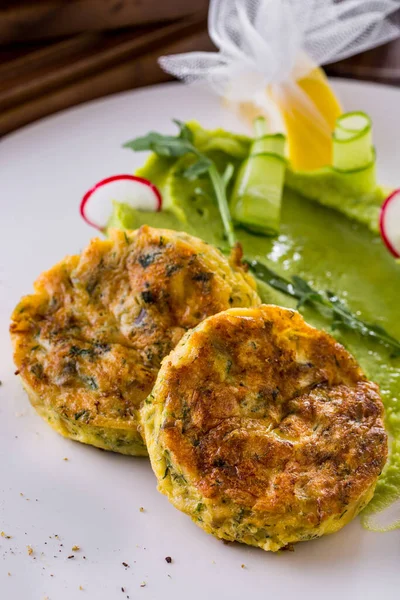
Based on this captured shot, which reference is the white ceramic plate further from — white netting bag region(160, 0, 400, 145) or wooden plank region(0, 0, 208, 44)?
wooden plank region(0, 0, 208, 44)

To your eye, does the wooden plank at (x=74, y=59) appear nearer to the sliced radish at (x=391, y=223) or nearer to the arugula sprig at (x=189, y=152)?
the arugula sprig at (x=189, y=152)

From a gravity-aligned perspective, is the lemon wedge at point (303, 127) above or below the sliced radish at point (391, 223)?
above

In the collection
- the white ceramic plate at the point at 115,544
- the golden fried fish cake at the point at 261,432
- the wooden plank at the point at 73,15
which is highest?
the wooden plank at the point at 73,15

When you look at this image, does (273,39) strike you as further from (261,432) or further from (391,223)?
(261,432)

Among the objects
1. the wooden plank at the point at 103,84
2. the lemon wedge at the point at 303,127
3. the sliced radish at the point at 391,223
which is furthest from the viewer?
the wooden plank at the point at 103,84

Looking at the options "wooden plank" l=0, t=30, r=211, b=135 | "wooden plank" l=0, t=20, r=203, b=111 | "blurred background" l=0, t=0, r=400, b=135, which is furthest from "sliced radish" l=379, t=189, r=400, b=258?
"wooden plank" l=0, t=20, r=203, b=111

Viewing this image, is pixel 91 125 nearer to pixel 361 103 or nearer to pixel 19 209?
pixel 19 209

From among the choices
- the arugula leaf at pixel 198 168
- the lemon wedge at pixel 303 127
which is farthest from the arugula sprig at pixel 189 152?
the lemon wedge at pixel 303 127
